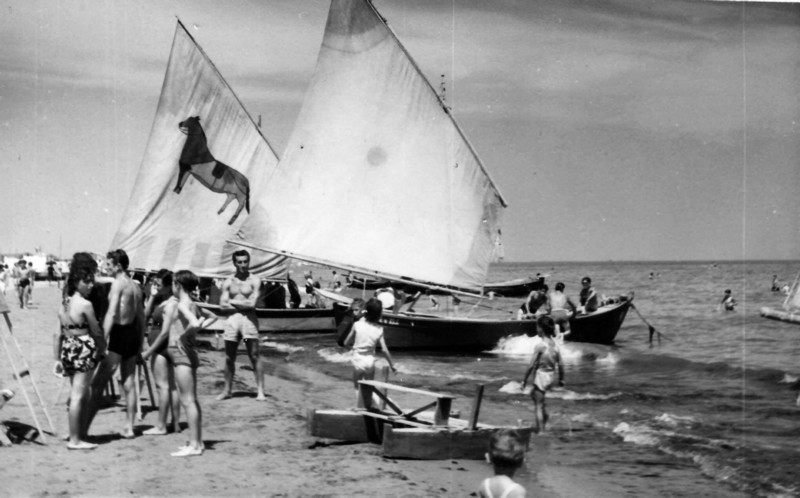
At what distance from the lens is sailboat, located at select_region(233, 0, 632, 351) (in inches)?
751

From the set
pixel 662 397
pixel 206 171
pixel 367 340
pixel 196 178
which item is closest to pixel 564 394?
pixel 662 397

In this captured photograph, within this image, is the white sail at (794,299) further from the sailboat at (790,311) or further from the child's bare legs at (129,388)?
the child's bare legs at (129,388)

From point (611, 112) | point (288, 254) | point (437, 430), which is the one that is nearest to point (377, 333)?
point (437, 430)

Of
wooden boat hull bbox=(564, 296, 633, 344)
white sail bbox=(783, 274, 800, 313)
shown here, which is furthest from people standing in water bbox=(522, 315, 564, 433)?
wooden boat hull bbox=(564, 296, 633, 344)

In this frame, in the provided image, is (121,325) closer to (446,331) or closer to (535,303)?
(446,331)

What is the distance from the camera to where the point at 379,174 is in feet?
63.3

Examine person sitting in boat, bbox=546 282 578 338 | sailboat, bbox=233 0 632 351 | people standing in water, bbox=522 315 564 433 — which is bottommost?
people standing in water, bbox=522 315 564 433

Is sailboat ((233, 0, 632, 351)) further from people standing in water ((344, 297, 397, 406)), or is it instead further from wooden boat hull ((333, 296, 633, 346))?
people standing in water ((344, 297, 397, 406))

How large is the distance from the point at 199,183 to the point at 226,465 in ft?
64.5

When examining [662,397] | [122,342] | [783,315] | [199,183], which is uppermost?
[199,183]

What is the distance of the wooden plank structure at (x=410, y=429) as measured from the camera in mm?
8227

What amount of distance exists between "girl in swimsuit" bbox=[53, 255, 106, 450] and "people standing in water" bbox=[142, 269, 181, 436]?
61 centimetres

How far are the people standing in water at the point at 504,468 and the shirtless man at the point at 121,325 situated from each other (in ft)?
14.0

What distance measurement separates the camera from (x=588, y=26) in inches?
522
